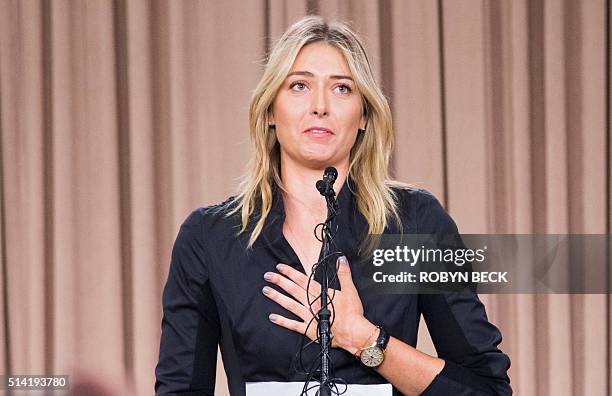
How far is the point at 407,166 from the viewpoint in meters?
3.00

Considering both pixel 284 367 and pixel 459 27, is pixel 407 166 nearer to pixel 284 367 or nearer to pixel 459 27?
pixel 459 27

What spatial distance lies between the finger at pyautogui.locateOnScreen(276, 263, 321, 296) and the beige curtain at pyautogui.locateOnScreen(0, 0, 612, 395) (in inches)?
56.0

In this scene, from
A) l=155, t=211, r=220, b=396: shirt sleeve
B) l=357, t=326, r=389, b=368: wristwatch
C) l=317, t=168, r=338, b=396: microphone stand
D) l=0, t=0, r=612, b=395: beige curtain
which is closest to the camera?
l=317, t=168, r=338, b=396: microphone stand

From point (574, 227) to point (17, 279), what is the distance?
1.86 meters

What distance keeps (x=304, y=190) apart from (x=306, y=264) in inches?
5.8

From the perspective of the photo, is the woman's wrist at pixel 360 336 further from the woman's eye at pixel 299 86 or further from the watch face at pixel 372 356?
the woman's eye at pixel 299 86

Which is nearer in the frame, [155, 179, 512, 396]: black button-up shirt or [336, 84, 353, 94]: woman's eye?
[155, 179, 512, 396]: black button-up shirt

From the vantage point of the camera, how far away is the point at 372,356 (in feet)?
4.88

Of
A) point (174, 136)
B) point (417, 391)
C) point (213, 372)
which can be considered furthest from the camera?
point (174, 136)

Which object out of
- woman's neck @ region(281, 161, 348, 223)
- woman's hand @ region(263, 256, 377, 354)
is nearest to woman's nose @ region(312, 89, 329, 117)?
woman's neck @ region(281, 161, 348, 223)

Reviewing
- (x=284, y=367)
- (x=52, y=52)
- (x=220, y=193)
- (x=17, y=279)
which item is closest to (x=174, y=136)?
(x=220, y=193)

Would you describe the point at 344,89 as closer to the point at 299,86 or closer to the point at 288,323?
the point at 299,86

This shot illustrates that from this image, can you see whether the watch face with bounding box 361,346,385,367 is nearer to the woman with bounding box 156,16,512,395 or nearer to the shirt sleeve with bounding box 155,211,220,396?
the woman with bounding box 156,16,512,395

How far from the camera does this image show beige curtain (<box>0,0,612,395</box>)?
3.00 m
